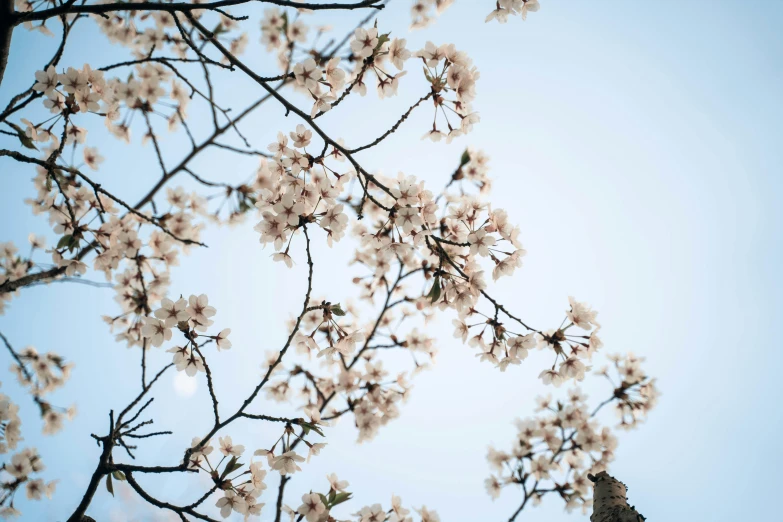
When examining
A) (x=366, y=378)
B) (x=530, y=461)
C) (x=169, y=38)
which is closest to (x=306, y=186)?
(x=366, y=378)

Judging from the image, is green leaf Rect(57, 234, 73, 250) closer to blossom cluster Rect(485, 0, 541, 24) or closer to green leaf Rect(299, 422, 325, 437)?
green leaf Rect(299, 422, 325, 437)

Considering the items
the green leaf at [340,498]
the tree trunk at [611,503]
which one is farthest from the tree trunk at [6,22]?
the tree trunk at [611,503]

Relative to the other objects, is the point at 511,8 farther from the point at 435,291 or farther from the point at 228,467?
the point at 228,467

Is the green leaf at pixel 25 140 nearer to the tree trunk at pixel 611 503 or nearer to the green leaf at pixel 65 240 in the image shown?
the green leaf at pixel 65 240

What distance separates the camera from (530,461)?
14.0 ft

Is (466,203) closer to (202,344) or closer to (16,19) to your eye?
(202,344)

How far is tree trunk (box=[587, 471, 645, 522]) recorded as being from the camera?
2.12 m

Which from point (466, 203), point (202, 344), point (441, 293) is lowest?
point (202, 344)

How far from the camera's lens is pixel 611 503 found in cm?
227

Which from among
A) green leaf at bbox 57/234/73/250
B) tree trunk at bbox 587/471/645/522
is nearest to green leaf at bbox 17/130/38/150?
green leaf at bbox 57/234/73/250

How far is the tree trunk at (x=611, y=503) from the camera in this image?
2.12 meters

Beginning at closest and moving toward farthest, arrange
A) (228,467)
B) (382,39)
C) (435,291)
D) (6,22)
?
(6,22), (228,467), (382,39), (435,291)

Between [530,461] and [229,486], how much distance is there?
3.27 metres

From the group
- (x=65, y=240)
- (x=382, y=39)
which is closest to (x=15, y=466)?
(x=65, y=240)
